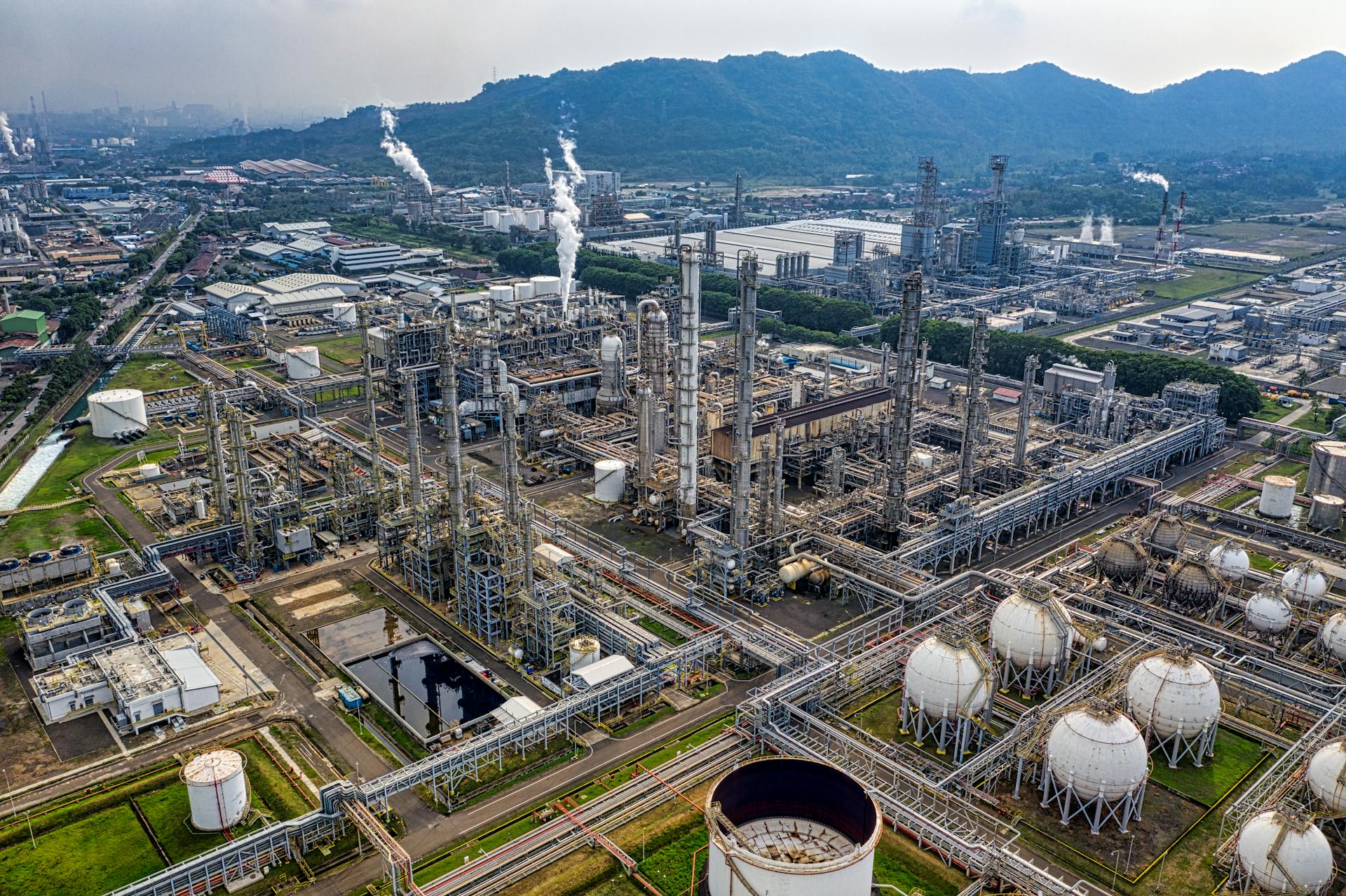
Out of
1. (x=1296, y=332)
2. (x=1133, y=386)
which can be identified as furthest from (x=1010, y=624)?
(x=1296, y=332)

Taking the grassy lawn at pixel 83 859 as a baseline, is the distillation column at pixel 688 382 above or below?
above

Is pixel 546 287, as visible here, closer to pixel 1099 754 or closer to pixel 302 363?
pixel 302 363

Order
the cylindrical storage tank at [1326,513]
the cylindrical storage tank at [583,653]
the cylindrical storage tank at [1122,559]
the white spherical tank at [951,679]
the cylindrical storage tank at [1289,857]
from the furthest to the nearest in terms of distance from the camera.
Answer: the cylindrical storage tank at [1326,513], the cylindrical storage tank at [1122,559], the cylindrical storage tank at [583,653], the white spherical tank at [951,679], the cylindrical storage tank at [1289,857]

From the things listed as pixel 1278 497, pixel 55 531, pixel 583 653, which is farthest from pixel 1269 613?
pixel 55 531

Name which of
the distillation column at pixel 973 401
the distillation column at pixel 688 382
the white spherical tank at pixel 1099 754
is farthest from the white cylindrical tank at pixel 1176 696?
the distillation column at pixel 688 382

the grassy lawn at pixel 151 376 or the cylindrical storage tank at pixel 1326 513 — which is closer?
the cylindrical storage tank at pixel 1326 513

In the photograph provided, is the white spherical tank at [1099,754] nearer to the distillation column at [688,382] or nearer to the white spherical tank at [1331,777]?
the white spherical tank at [1331,777]

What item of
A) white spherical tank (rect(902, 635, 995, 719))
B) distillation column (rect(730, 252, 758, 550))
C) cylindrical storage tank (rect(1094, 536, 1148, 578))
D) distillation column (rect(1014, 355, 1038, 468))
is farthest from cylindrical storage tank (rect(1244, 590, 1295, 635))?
distillation column (rect(730, 252, 758, 550))

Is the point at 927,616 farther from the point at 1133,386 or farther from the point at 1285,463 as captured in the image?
the point at 1133,386
